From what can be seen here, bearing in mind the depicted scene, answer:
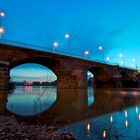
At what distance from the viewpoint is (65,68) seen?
2579 inches

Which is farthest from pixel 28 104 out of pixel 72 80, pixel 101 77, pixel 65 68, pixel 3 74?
pixel 101 77

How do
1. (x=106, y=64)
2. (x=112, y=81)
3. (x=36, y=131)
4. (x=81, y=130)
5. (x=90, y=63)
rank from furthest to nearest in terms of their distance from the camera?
(x=112, y=81) < (x=106, y=64) < (x=90, y=63) < (x=81, y=130) < (x=36, y=131)

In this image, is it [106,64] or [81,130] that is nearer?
[81,130]

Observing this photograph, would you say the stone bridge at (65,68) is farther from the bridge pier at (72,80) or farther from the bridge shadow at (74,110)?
the bridge shadow at (74,110)

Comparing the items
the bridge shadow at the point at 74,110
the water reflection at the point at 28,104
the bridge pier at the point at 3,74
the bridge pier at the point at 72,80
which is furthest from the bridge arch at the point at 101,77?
the bridge shadow at the point at 74,110

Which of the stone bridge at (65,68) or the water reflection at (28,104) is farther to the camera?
the stone bridge at (65,68)

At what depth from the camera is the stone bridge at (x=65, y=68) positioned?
150 ft

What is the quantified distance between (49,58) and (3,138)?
51.0m

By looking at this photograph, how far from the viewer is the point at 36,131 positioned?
9641 mm

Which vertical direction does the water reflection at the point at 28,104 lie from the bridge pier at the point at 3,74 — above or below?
below

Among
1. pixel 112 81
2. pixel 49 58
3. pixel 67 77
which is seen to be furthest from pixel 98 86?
pixel 49 58

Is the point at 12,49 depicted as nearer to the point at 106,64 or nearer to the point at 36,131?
the point at 36,131

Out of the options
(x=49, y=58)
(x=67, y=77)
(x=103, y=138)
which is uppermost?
(x=49, y=58)

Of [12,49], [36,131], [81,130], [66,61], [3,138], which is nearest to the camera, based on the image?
[3,138]
